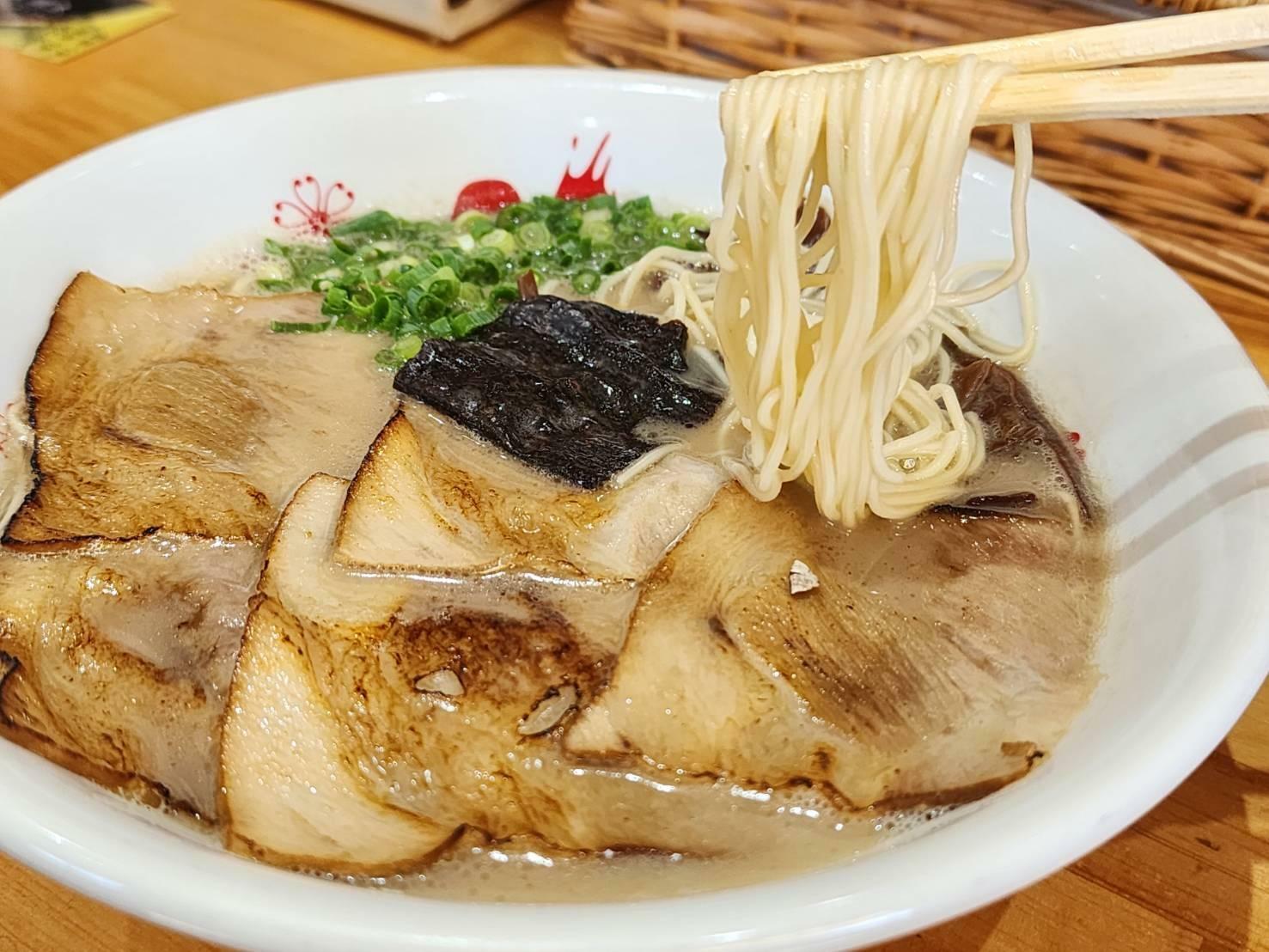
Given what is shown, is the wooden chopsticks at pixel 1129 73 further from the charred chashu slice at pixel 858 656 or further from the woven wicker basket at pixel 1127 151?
the woven wicker basket at pixel 1127 151

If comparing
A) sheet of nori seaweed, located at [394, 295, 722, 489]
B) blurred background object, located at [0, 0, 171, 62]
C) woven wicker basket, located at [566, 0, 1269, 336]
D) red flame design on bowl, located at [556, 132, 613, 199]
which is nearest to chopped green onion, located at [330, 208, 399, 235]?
red flame design on bowl, located at [556, 132, 613, 199]

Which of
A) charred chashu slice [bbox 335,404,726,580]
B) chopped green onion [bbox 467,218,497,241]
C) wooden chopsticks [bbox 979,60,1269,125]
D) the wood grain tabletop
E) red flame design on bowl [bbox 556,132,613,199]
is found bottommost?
the wood grain tabletop

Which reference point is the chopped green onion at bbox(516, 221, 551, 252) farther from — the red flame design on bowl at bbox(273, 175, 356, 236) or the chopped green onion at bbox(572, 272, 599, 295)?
the red flame design on bowl at bbox(273, 175, 356, 236)

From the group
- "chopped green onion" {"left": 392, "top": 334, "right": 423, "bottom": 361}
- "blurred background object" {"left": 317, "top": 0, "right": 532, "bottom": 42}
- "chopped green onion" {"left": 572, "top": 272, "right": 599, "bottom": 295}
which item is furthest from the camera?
"blurred background object" {"left": 317, "top": 0, "right": 532, "bottom": 42}

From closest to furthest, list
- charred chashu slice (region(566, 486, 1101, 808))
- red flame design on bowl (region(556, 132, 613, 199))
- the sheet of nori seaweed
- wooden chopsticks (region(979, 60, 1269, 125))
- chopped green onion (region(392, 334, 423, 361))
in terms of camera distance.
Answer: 1. wooden chopsticks (region(979, 60, 1269, 125))
2. charred chashu slice (region(566, 486, 1101, 808))
3. the sheet of nori seaweed
4. chopped green onion (region(392, 334, 423, 361))
5. red flame design on bowl (region(556, 132, 613, 199))

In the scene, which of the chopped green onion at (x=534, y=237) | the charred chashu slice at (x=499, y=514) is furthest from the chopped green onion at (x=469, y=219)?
the charred chashu slice at (x=499, y=514)
